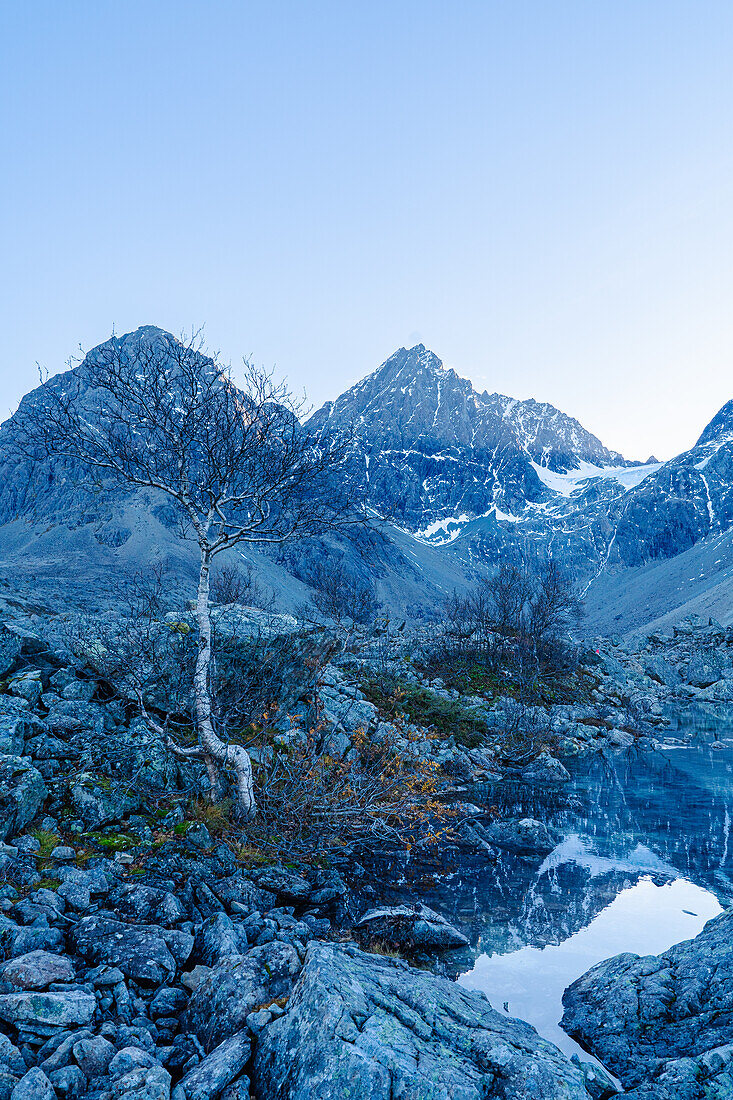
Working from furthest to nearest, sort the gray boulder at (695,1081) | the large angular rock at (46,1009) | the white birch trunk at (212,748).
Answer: the white birch trunk at (212,748), the gray boulder at (695,1081), the large angular rock at (46,1009)

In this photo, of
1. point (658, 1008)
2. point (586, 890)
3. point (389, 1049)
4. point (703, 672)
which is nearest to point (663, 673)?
point (703, 672)

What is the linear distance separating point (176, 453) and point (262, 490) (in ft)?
7.84

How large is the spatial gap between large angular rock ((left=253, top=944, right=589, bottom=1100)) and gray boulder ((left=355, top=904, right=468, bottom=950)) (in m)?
4.04

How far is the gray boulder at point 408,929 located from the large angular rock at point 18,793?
21.9 feet

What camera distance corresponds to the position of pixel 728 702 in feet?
185

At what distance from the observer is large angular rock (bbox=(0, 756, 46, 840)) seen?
388 inches

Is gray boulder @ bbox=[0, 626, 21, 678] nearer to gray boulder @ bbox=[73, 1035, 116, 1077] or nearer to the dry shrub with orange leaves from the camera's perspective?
the dry shrub with orange leaves

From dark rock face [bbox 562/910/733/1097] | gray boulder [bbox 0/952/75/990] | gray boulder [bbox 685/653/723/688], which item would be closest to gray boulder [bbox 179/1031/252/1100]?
gray boulder [bbox 0/952/75/990]

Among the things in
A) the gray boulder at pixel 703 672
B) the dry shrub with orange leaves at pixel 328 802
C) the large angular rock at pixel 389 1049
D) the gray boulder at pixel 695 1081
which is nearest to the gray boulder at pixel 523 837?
the dry shrub with orange leaves at pixel 328 802

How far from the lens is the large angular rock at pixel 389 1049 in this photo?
5098 millimetres

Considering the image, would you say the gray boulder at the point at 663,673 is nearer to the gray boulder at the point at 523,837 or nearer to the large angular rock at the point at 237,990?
the gray boulder at the point at 523,837

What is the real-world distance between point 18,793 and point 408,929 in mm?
7990

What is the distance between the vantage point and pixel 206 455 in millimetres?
14570

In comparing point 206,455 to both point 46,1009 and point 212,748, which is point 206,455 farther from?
point 46,1009
